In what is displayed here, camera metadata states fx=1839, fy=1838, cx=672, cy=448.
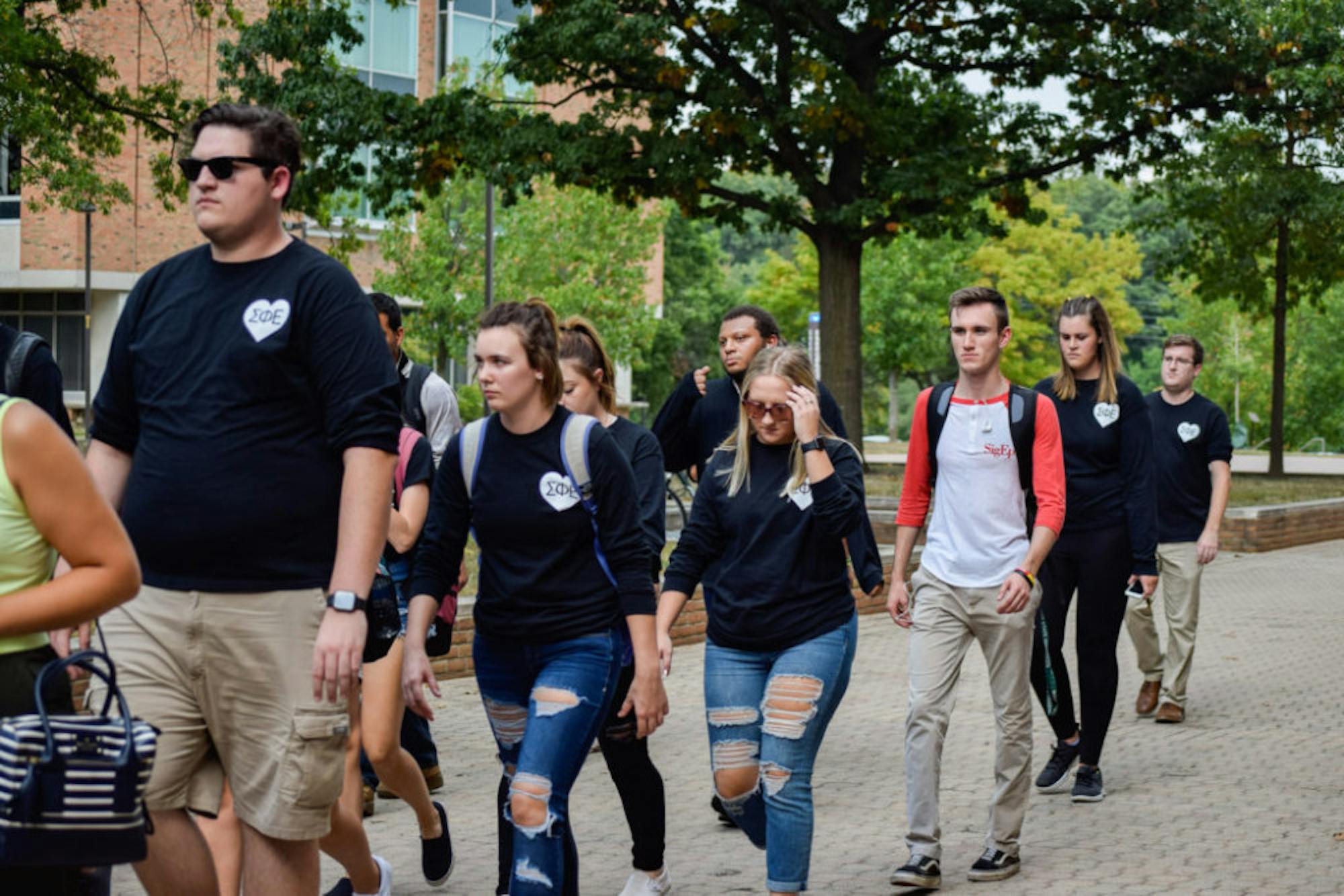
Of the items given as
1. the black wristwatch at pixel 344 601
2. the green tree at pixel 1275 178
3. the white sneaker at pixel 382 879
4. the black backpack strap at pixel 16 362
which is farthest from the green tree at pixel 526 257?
the black wristwatch at pixel 344 601

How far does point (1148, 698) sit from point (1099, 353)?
9.93ft

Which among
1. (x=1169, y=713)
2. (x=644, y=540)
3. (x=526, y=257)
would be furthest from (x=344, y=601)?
(x=526, y=257)

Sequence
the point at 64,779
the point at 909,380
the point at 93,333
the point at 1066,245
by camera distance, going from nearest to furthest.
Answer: the point at 64,779
the point at 93,333
the point at 1066,245
the point at 909,380

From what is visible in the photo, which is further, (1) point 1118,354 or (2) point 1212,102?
(2) point 1212,102

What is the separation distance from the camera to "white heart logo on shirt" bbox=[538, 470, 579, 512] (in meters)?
4.85

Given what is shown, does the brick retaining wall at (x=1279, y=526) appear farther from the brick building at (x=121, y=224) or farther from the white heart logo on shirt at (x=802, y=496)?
the brick building at (x=121, y=224)

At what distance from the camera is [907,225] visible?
72.8 feet

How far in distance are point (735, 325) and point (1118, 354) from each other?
1.71 meters

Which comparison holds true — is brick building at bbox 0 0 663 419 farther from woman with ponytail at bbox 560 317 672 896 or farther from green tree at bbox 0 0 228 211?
woman with ponytail at bbox 560 317 672 896

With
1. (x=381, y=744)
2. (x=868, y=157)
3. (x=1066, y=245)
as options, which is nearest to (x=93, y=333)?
(x=868, y=157)

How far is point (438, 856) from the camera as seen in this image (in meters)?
6.01

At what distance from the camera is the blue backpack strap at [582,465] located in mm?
4855

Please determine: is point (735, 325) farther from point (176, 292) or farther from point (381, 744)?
point (176, 292)

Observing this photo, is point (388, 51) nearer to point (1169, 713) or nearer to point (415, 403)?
point (1169, 713)
